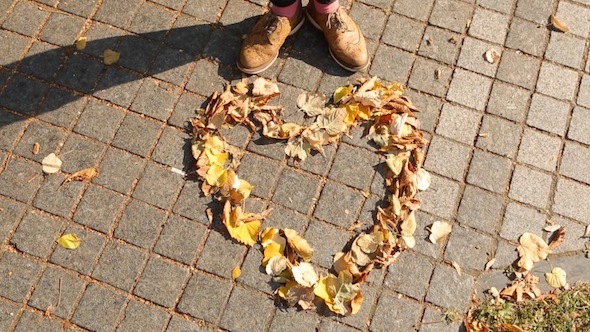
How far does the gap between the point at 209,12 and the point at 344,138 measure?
1240 millimetres

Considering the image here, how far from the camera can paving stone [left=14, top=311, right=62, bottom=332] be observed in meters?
3.10

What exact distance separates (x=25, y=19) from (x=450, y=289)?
3.11 meters

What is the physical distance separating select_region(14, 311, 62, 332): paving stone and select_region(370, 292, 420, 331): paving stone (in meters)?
1.66

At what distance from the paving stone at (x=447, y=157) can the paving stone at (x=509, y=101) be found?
13.0 inches

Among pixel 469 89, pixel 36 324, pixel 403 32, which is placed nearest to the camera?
pixel 36 324

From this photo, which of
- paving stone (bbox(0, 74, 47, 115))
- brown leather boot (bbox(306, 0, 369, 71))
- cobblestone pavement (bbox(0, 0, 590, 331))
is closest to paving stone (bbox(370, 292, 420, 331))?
cobblestone pavement (bbox(0, 0, 590, 331))

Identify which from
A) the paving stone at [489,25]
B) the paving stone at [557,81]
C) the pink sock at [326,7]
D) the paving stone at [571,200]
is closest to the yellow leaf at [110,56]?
the pink sock at [326,7]

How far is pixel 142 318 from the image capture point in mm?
3123

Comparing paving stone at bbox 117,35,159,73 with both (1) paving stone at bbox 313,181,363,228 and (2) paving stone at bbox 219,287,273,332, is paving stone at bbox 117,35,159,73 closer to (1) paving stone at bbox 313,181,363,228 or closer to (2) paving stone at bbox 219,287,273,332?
(1) paving stone at bbox 313,181,363,228

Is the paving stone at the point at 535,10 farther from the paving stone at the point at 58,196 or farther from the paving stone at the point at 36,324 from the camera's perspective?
the paving stone at the point at 36,324

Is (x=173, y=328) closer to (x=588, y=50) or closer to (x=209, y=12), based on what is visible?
(x=209, y=12)

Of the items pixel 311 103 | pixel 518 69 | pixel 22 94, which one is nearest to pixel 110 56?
pixel 22 94

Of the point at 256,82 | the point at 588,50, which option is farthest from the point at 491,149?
the point at 256,82

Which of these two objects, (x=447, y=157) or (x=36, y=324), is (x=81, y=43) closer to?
(x=36, y=324)
